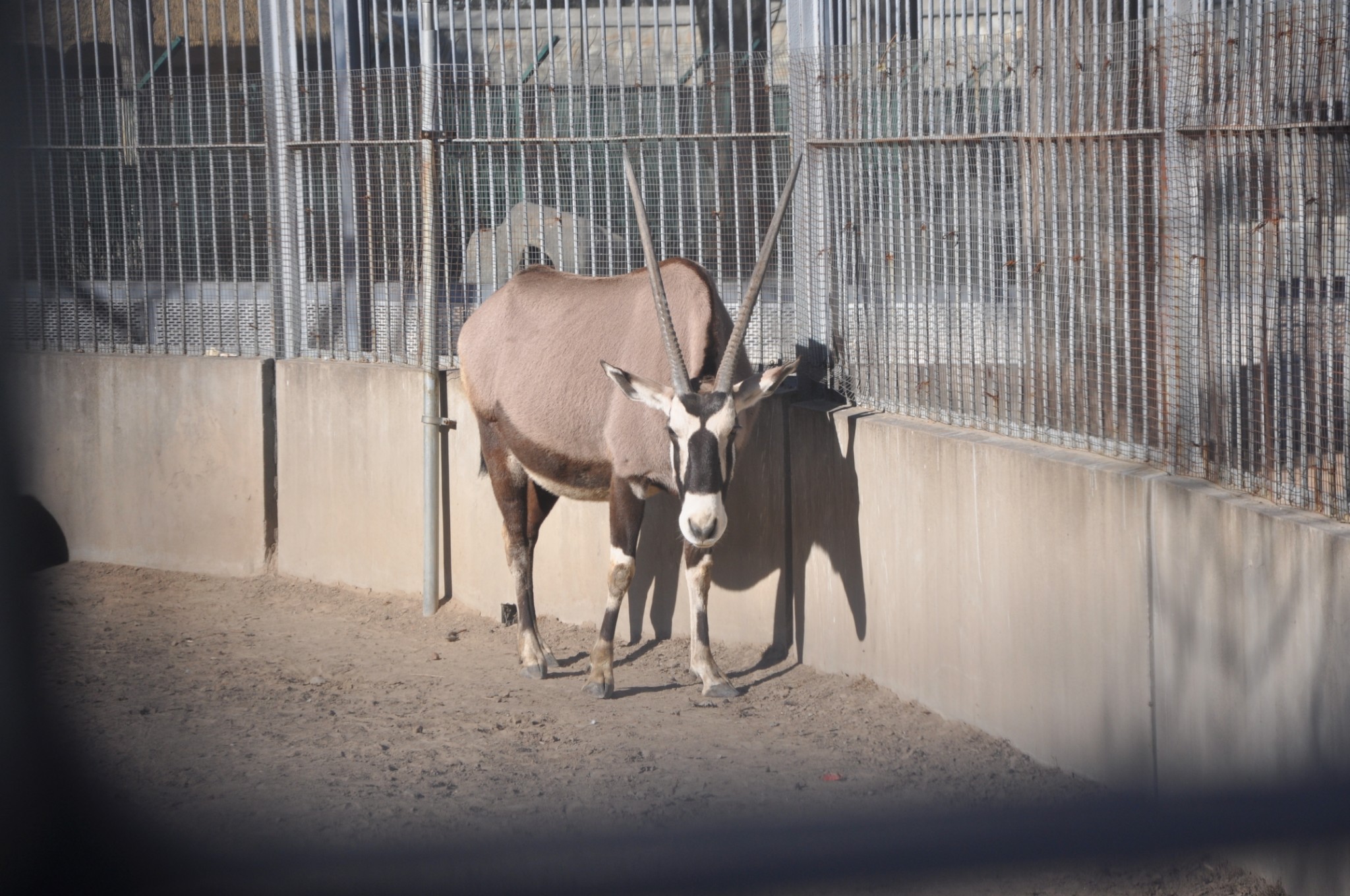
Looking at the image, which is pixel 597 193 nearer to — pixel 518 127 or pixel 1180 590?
pixel 518 127

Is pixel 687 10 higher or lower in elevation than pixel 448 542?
higher

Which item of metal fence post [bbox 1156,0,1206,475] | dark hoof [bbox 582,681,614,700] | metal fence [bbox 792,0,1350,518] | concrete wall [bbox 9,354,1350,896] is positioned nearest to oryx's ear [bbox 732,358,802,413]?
concrete wall [bbox 9,354,1350,896]

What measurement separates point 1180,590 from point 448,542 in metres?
4.69

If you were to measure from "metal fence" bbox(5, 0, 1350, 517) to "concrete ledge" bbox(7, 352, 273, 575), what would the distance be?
0.30 m

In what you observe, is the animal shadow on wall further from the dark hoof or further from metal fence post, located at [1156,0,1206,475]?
metal fence post, located at [1156,0,1206,475]

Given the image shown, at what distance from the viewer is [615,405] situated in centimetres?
607

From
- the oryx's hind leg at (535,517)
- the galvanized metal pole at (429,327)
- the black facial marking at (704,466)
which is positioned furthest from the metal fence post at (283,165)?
the black facial marking at (704,466)

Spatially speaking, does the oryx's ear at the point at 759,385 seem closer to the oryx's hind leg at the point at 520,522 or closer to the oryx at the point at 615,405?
the oryx at the point at 615,405

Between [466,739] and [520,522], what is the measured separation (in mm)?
1617

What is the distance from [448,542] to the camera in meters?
7.64

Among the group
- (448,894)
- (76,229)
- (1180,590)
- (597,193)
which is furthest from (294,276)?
(1180,590)

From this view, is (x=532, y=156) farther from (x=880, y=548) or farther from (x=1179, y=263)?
(x=1179, y=263)

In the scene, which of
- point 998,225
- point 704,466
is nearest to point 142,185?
point 704,466

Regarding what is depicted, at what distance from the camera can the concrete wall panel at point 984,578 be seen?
4188 mm
